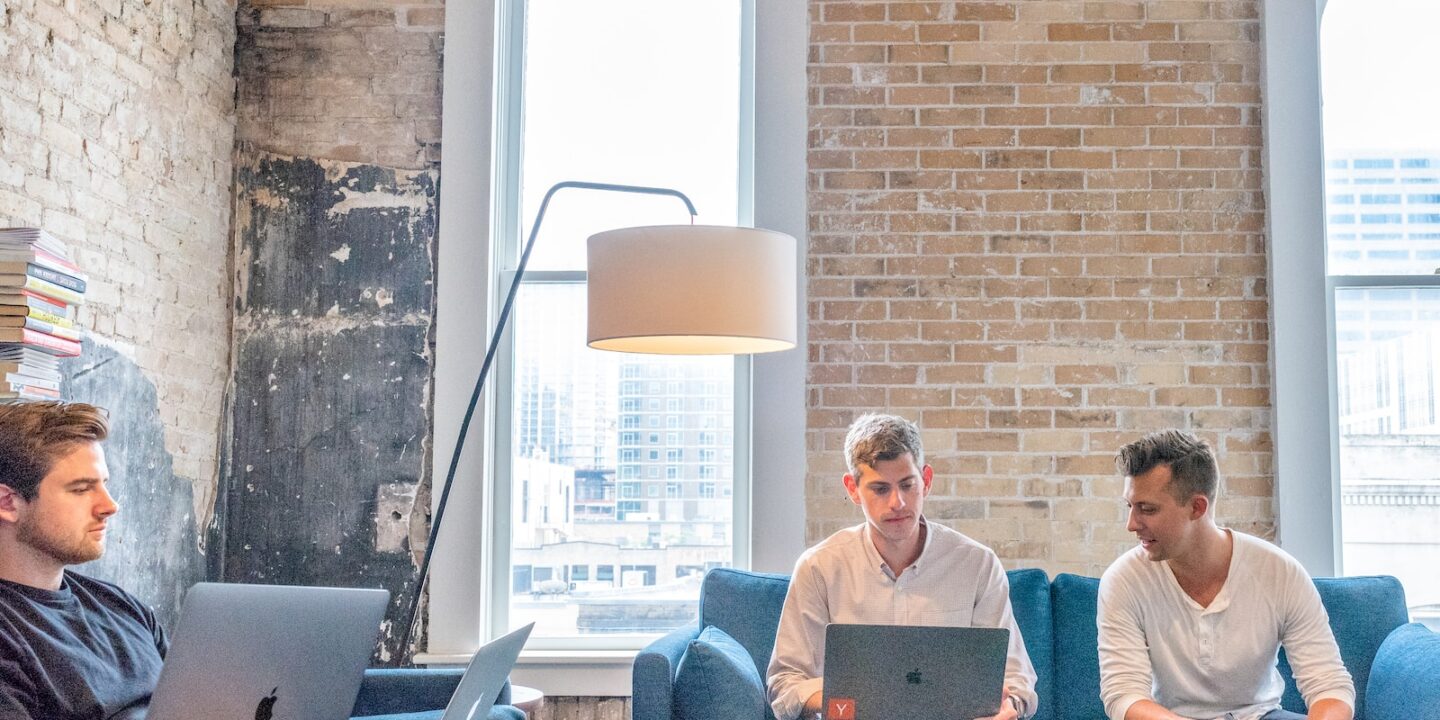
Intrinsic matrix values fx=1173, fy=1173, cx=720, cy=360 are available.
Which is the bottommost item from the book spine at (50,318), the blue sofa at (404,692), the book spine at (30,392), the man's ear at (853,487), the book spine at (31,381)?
the blue sofa at (404,692)

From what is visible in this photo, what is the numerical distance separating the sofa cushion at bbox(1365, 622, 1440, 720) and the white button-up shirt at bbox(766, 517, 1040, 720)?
0.89m

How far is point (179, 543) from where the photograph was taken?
3.70m

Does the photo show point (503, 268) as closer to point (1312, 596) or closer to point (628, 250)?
point (628, 250)

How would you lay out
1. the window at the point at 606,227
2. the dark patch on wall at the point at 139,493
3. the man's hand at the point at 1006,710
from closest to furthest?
1. the man's hand at the point at 1006,710
2. the dark patch on wall at the point at 139,493
3. the window at the point at 606,227

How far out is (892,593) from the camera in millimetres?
2955

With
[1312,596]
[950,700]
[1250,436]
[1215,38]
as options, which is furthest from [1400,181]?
[950,700]

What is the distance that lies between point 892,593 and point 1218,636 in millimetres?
776

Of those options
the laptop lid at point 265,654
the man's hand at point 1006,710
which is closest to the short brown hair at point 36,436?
the laptop lid at point 265,654

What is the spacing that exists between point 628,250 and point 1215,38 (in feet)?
7.77

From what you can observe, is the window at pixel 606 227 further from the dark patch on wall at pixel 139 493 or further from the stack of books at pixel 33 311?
the stack of books at pixel 33 311

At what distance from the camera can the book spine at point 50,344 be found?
258 cm

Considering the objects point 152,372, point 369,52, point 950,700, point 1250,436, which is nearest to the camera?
point 950,700

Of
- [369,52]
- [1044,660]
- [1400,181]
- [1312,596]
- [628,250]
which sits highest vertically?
[369,52]

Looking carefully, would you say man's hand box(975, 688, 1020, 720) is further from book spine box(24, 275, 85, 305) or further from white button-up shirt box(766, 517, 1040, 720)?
book spine box(24, 275, 85, 305)
